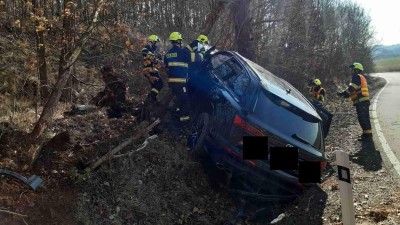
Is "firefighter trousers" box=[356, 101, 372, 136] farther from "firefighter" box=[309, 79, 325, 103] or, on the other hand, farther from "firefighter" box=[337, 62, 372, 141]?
"firefighter" box=[309, 79, 325, 103]

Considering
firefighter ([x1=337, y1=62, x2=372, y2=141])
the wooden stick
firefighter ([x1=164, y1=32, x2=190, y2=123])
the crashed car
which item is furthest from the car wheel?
firefighter ([x1=337, y1=62, x2=372, y2=141])

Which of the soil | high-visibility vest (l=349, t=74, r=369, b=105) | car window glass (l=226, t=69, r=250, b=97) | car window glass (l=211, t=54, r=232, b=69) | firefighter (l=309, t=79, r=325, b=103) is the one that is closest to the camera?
the soil

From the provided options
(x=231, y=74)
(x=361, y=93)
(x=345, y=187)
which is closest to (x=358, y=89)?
(x=361, y=93)

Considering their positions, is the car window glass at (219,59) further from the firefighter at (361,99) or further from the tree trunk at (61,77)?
the firefighter at (361,99)

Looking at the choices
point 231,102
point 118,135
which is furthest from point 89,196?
point 231,102

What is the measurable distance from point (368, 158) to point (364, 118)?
2.04 m

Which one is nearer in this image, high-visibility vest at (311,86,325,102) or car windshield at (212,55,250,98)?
car windshield at (212,55,250,98)

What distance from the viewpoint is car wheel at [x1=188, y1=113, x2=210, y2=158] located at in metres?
5.70

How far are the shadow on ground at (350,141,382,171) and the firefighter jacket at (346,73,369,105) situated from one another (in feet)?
4.72

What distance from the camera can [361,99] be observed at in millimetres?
9266

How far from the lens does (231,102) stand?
523 centimetres

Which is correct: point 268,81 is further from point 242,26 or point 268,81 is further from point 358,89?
point 242,26

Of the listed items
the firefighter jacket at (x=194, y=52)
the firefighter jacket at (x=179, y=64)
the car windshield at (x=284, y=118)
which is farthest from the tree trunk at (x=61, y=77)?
the car windshield at (x=284, y=118)

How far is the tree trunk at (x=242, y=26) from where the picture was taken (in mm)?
12312
